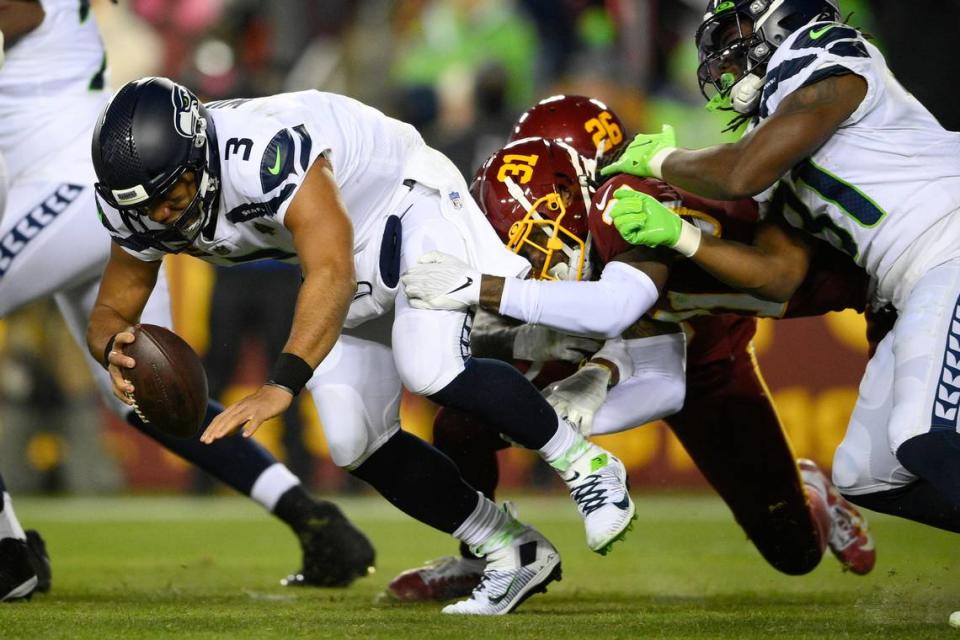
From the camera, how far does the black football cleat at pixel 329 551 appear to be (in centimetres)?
473

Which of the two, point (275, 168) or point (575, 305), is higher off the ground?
point (275, 168)

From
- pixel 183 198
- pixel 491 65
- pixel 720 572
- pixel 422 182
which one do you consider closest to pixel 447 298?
pixel 422 182

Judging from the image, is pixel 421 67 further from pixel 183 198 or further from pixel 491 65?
pixel 183 198

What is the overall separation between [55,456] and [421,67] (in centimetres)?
350

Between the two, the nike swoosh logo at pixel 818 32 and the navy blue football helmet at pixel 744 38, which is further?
the navy blue football helmet at pixel 744 38

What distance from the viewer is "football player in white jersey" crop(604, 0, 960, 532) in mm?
3525

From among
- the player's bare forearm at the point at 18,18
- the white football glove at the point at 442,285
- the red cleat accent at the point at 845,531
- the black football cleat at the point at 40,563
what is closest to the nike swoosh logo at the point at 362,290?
the white football glove at the point at 442,285

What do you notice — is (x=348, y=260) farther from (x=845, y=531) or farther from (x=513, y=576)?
(x=845, y=531)

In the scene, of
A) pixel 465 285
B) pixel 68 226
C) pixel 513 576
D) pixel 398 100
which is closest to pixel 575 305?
pixel 465 285

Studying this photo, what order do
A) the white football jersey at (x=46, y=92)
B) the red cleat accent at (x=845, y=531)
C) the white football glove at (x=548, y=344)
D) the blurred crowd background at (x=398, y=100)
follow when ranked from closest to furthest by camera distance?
the white football glove at (x=548, y=344) → the white football jersey at (x=46, y=92) → the red cleat accent at (x=845, y=531) → the blurred crowd background at (x=398, y=100)

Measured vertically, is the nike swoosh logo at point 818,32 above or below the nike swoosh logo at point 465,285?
above

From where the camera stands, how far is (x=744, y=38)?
398cm

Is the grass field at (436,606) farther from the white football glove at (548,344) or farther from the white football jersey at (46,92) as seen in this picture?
the white football jersey at (46,92)

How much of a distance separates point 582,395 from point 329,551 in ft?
3.91
